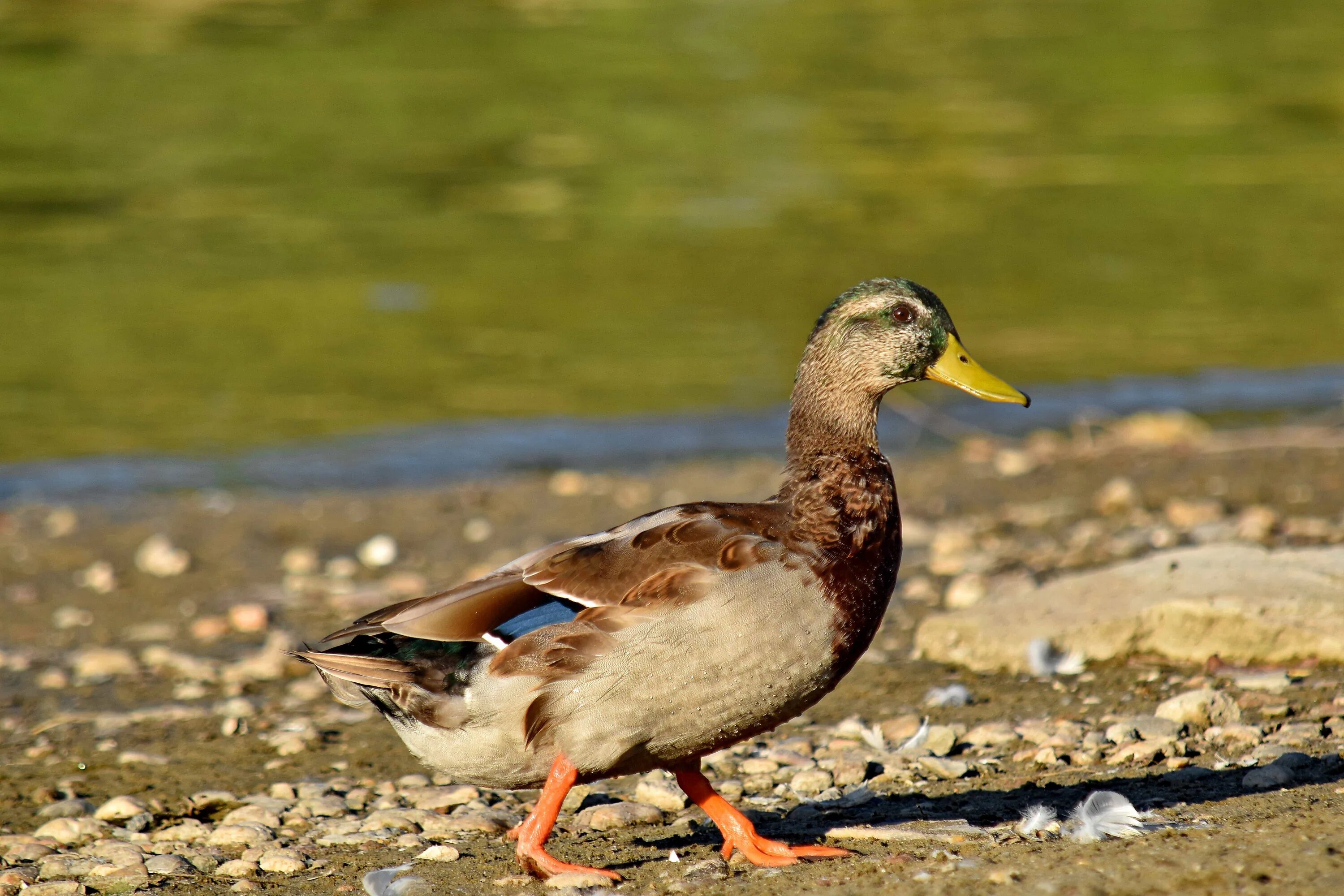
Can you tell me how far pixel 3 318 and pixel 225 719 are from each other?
710cm

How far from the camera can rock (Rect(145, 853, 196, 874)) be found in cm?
411

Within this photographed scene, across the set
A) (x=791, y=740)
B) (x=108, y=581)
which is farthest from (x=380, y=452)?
(x=791, y=740)

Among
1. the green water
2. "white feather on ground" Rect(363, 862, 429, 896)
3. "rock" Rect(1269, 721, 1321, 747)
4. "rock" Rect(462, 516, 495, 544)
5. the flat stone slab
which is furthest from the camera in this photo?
the green water

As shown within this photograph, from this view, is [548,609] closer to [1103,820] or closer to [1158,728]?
[1103,820]

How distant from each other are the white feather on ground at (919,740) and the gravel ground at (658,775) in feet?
0.04

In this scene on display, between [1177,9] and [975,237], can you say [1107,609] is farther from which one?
[1177,9]

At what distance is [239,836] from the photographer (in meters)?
4.32

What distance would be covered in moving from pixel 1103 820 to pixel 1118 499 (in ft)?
13.0

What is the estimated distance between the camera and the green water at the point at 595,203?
1062cm

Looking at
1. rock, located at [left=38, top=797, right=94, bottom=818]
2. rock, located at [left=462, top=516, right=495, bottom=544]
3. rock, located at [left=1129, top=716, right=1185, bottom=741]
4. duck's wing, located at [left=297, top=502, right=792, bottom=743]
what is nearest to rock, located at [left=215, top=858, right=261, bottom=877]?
duck's wing, located at [left=297, top=502, right=792, bottom=743]

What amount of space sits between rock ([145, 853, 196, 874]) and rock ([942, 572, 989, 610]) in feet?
9.77

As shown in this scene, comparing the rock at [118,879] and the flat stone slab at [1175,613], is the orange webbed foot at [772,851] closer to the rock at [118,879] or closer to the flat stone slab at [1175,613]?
the rock at [118,879]

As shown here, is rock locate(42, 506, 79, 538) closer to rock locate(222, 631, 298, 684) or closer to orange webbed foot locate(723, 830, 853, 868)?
rock locate(222, 631, 298, 684)

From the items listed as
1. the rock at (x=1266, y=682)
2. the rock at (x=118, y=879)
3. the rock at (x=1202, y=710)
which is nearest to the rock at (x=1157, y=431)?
the rock at (x=1266, y=682)
